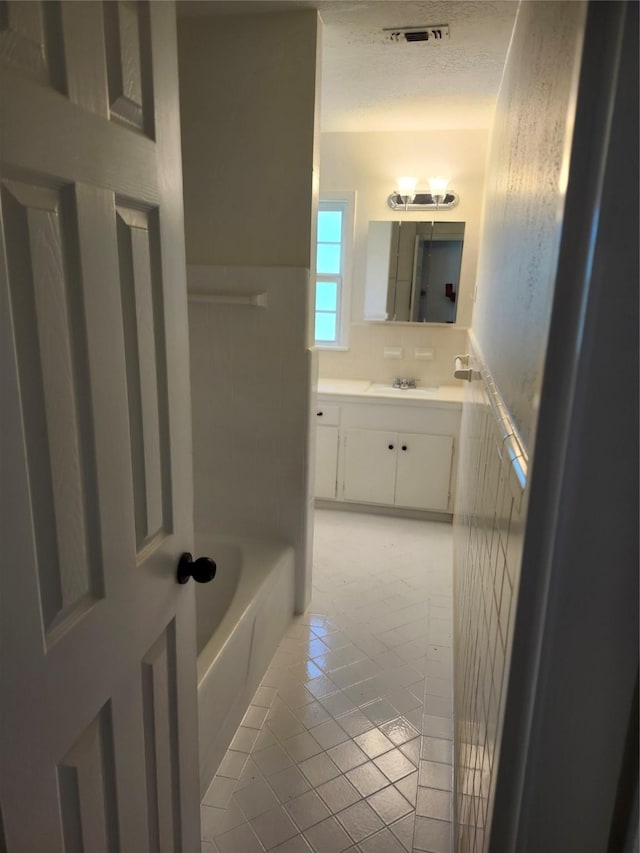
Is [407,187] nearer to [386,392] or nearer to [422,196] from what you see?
[422,196]

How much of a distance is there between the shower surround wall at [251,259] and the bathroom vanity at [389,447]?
1071 millimetres

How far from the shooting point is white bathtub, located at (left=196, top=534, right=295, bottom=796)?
65.6 inches

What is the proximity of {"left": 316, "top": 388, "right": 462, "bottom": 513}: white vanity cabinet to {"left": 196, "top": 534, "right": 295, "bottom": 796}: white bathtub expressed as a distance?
1201mm

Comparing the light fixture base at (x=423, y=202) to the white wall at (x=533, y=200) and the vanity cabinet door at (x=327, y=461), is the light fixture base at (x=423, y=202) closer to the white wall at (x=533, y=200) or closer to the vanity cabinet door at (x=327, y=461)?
the vanity cabinet door at (x=327, y=461)

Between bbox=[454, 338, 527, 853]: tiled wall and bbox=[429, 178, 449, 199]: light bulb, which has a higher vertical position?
bbox=[429, 178, 449, 199]: light bulb

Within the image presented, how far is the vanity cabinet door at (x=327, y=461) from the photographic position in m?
3.57

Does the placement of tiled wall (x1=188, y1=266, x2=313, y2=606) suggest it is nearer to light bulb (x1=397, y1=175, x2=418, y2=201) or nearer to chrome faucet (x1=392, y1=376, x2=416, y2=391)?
chrome faucet (x1=392, y1=376, x2=416, y2=391)

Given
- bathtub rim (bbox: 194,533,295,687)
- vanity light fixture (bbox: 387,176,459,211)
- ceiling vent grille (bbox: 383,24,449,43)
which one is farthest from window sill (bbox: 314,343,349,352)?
ceiling vent grille (bbox: 383,24,449,43)

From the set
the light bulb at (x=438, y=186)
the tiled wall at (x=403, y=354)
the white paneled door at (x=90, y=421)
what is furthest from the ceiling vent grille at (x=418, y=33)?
the tiled wall at (x=403, y=354)

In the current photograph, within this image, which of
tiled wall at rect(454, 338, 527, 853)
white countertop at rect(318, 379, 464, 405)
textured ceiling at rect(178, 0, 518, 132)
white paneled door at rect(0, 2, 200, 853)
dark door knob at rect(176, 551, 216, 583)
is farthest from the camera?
white countertop at rect(318, 379, 464, 405)

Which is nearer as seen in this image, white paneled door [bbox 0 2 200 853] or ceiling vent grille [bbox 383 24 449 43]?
white paneled door [bbox 0 2 200 853]

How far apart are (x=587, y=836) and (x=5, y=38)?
1153 millimetres

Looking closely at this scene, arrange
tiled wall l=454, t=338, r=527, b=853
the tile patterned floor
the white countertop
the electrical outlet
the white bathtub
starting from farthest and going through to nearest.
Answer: the electrical outlet < the white countertop < the white bathtub < the tile patterned floor < tiled wall l=454, t=338, r=527, b=853

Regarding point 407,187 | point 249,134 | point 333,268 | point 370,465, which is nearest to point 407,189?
point 407,187
